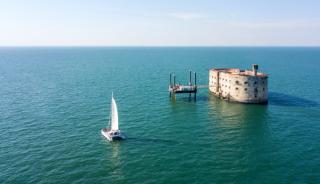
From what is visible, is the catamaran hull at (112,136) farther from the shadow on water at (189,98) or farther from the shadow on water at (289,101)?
the shadow on water at (289,101)

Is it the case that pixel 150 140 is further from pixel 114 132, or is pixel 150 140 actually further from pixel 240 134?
pixel 240 134

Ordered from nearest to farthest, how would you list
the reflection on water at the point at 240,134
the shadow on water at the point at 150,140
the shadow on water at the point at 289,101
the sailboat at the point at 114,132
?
the reflection on water at the point at 240,134 < the shadow on water at the point at 150,140 < the sailboat at the point at 114,132 < the shadow on water at the point at 289,101

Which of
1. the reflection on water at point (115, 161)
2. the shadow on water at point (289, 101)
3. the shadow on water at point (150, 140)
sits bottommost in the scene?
the reflection on water at point (115, 161)

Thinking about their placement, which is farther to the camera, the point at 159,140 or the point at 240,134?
the point at 240,134

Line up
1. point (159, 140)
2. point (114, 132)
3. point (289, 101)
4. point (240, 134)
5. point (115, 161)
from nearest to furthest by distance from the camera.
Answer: point (115, 161) < point (114, 132) < point (159, 140) < point (240, 134) < point (289, 101)

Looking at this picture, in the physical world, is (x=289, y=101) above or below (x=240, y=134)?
above

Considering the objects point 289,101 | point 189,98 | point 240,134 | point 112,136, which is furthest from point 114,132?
point 289,101

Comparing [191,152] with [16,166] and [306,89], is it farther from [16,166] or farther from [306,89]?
[306,89]

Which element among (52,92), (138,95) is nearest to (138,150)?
(138,95)

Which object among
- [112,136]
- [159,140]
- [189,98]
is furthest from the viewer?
→ [189,98]

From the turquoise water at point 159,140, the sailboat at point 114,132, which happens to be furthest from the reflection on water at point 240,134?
the sailboat at point 114,132
